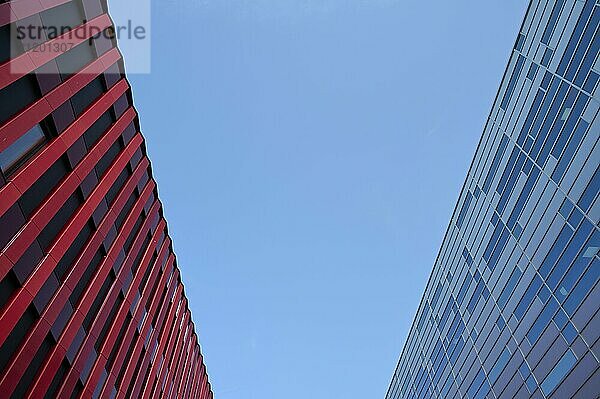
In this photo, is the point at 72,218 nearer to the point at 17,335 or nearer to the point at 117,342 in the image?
the point at 17,335

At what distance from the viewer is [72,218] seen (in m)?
20.5

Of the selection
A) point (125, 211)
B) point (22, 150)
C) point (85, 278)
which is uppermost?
point (22, 150)

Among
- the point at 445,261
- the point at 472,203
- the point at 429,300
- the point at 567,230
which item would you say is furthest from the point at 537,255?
the point at 429,300

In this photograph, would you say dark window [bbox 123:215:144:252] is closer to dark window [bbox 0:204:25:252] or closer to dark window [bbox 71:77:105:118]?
dark window [bbox 71:77:105:118]

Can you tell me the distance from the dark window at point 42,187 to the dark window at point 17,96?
287cm

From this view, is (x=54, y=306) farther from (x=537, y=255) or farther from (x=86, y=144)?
(x=537, y=255)

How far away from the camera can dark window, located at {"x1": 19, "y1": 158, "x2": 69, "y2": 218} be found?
17.2 metres

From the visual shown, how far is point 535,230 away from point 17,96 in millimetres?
26656

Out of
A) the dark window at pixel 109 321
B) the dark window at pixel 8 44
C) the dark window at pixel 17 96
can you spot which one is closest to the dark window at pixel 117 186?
the dark window at pixel 109 321

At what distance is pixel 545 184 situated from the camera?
26.0 metres

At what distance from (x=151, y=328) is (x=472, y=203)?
2666 centimetres

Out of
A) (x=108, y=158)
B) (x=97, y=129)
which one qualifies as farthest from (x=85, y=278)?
Result: (x=97, y=129)

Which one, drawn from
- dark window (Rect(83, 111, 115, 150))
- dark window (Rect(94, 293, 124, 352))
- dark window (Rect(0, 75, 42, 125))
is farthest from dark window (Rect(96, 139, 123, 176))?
dark window (Rect(94, 293, 124, 352))

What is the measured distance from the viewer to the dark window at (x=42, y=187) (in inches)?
677
